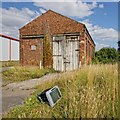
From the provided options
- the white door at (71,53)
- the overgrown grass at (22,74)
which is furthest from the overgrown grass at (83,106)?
the white door at (71,53)

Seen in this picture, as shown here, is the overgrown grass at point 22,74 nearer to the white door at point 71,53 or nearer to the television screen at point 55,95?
the white door at point 71,53

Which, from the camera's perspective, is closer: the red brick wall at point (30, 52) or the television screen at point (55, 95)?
the television screen at point (55, 95)

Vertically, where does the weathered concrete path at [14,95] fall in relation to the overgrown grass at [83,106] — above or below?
below

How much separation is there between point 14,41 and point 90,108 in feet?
95.8

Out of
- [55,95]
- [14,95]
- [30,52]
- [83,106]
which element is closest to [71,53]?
[30,52]

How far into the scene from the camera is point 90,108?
12.3 feet

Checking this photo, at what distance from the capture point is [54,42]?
16.4 meters

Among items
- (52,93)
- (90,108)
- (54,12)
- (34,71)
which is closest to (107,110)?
(90,108)

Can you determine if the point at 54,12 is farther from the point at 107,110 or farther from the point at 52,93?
the point at 107,110

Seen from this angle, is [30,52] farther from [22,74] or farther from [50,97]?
[50,97]

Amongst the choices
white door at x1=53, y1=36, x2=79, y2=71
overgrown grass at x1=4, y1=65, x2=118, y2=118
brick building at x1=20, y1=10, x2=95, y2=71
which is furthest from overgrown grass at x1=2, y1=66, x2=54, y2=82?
overgrown grass at x1=4, y1=65, x2=118, y2=118

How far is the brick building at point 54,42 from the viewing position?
15.6m

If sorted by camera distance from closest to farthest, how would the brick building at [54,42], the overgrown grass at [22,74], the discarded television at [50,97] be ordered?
the discarded television at [50,97] < the overgrown grass at [22,74] < the brick building at [54,42]

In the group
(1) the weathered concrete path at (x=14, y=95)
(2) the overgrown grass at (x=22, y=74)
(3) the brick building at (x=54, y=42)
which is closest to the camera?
(1) the weathered concrete path at (x=14, y=95)
